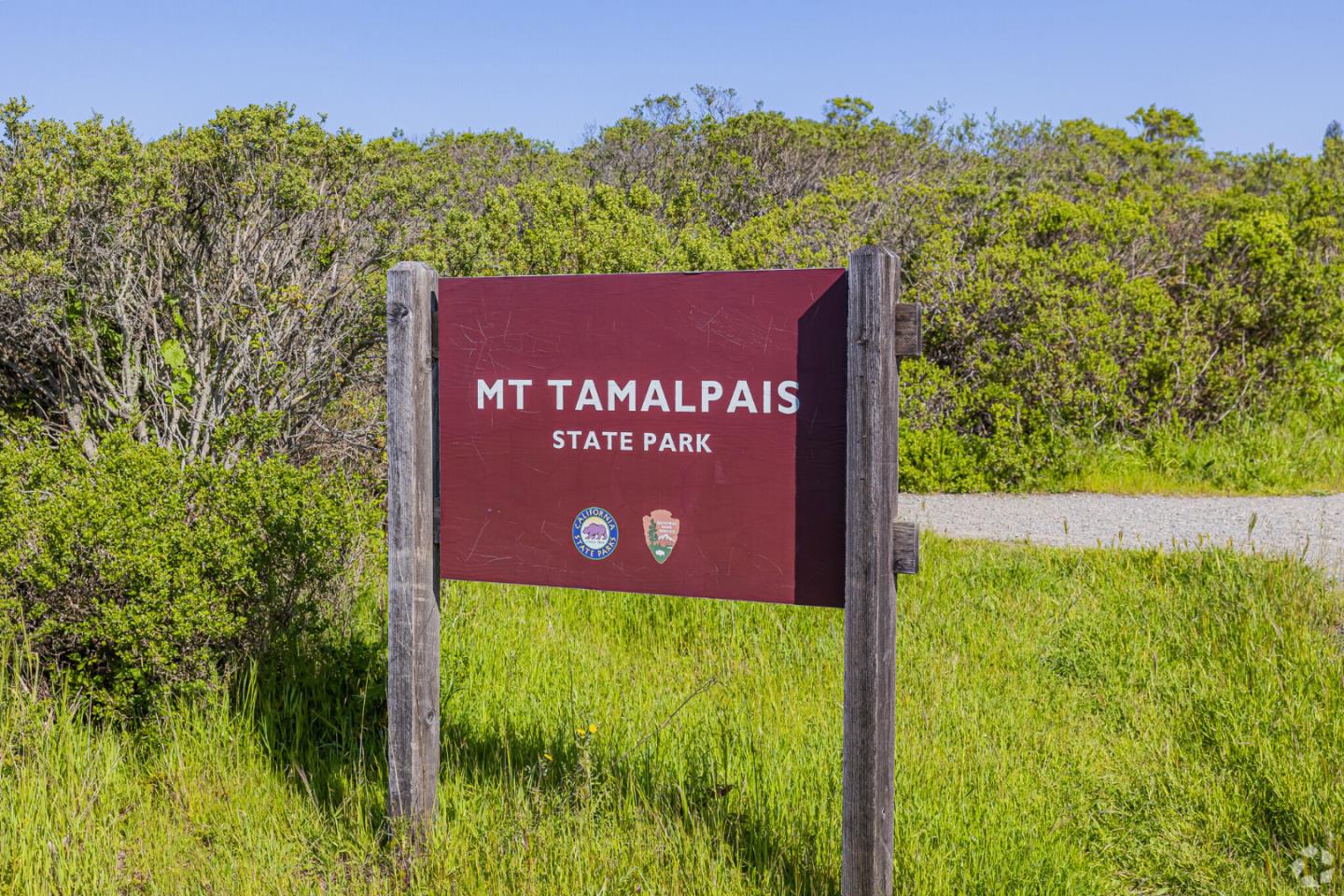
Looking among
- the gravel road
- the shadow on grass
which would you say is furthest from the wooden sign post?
the gravel road

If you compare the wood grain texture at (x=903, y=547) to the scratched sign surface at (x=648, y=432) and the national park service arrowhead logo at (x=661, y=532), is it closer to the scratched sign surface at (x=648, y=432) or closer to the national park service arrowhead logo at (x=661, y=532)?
the scratched sign surface at (x=648, y=432)

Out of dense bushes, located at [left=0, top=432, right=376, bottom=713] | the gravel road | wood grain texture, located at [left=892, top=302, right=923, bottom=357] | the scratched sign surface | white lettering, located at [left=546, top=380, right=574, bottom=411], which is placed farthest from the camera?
the gravel road

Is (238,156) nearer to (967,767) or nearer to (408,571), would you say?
(408,571)

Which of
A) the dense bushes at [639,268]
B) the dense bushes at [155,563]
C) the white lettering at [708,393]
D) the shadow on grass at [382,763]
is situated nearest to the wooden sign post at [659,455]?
the white lettering at [708,393]

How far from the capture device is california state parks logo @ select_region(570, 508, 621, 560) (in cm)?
278

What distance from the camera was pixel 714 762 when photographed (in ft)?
10.9

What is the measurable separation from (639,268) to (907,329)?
5508 millimetres

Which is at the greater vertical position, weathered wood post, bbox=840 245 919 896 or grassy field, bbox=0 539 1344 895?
weathered wood post, bbox=840 245 919 896

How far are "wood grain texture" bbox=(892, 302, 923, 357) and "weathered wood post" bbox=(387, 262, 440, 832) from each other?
1262mm

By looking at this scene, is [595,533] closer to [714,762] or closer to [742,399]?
[742,399]

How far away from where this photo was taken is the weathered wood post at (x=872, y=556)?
2.46 metres

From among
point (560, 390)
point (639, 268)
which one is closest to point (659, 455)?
point (560, 390)

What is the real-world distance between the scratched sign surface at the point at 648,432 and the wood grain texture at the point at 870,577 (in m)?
0.08

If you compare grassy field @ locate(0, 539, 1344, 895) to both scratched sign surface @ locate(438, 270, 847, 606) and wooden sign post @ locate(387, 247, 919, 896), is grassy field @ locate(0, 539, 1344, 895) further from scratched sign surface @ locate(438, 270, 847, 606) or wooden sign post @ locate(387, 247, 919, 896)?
scratched sign surface @ locate(438, 270, 847, 606)
